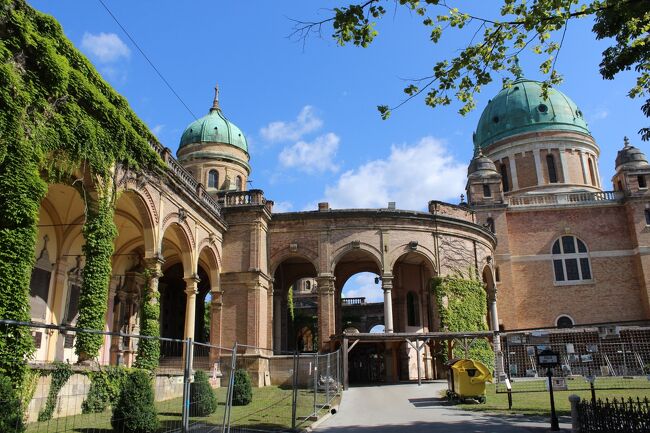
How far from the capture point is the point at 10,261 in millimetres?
11898

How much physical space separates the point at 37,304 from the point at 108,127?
768 centimetres

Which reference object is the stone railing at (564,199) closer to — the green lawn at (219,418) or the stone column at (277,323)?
the stone column at (277,323)

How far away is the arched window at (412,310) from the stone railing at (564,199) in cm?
1180

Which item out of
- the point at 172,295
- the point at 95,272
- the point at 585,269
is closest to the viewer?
the point at 95,272

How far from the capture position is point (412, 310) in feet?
111

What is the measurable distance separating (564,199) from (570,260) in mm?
4642

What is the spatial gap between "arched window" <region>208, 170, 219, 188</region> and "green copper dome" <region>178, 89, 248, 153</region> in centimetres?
255

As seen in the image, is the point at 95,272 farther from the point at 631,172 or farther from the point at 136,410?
the point at 631,172

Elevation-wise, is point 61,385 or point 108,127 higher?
point 108,127

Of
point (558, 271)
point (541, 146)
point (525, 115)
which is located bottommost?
point (558, 271)

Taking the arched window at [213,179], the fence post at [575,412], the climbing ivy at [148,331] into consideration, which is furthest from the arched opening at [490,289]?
the fence post at [575,412]

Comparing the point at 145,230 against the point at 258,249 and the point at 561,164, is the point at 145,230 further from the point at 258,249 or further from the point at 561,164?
the point at 561,164

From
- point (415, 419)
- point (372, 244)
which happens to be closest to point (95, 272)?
point (415, 419)

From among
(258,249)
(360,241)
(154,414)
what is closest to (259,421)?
(154,414)
